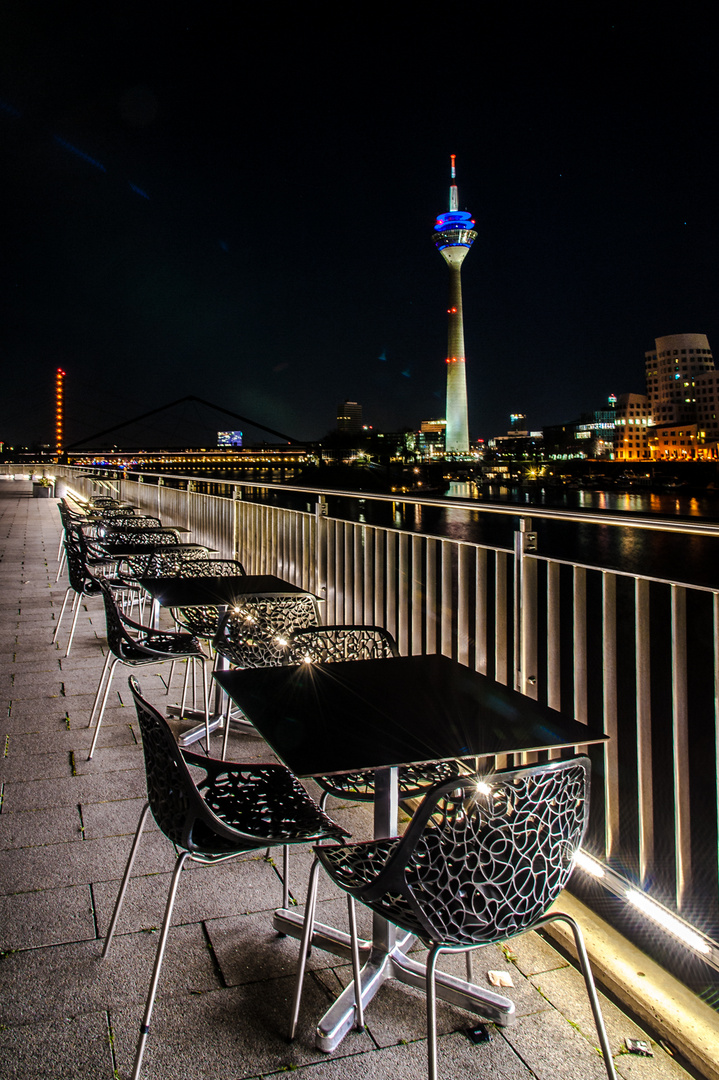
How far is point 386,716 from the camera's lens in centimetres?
193

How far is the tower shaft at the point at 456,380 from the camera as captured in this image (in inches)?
4033

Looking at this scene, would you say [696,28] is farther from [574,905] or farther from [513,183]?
[574,905]

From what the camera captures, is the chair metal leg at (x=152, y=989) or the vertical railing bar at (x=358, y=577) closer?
the chair metal leg at (x=152, y=989)

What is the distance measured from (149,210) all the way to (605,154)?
339ft

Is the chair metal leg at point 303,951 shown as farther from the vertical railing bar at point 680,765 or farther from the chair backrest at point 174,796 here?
the vertical railing bar at point 680,765

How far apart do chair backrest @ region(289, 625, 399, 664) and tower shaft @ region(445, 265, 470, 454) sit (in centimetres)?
10271

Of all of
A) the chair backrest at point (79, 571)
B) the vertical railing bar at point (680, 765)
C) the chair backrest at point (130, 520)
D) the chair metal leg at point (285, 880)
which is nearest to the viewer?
the vertical railing bar at point (680, 765)

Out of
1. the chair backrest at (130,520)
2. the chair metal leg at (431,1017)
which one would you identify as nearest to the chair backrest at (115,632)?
the chair metal leg at (431,1017)

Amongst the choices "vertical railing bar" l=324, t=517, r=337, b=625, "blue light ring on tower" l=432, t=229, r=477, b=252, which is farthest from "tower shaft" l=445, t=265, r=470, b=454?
"vertical railing bar" l=324, t=517, r=337, b=625

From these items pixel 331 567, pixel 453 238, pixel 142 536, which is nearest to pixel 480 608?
pixel 331 567

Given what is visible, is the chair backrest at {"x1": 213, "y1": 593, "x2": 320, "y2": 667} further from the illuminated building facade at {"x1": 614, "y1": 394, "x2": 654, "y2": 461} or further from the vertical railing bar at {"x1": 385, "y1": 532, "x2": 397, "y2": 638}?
the illuminated building facade at {"x1": 614, "y1": 394, "x2": 654, "y2": 461}

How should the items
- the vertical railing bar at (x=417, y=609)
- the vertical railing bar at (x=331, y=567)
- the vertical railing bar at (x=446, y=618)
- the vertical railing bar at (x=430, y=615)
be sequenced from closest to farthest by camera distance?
the vertical railing bar at (x=446, y=618) → the vertical railing bar at (x=430, y=615) → the vertical railing bar at (x=417, y=609) → the vertical railing bar at (x=331, y=567)

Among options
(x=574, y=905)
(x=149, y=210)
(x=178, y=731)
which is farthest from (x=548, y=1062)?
(x=149, y=210)

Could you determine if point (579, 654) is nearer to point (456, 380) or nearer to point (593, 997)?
point (593, 997)
